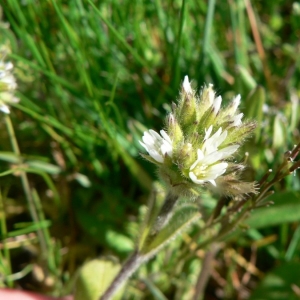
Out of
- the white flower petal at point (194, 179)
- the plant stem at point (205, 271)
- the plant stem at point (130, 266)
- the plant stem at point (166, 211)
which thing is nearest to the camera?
the white flower petal at point (194, 179)

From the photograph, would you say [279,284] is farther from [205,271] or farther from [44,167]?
[44,167]

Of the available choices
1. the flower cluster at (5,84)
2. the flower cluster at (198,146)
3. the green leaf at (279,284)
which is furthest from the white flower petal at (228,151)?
the green leaf at (279,284)

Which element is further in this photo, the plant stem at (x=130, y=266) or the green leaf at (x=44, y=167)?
the green leaf at (x=44, y=167)

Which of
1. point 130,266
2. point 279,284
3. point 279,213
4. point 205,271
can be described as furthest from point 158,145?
point 279,284

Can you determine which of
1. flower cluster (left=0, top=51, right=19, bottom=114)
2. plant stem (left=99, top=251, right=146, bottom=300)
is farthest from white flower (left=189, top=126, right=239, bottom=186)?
flower cluster (left=0, top=51, right=19, bottom=114)

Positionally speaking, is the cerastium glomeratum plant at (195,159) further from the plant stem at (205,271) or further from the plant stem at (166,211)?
the plant stem at (205,271)

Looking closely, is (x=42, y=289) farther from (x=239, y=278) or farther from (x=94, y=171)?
(x=239, y=278)

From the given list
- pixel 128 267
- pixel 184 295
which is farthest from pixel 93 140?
pixel 184 295
